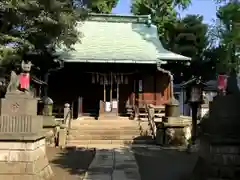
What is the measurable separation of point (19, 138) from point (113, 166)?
366cm

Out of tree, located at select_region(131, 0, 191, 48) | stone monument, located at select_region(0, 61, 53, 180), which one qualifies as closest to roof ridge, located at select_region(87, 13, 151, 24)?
tree, located at select_region(131, 0, 191, 48)

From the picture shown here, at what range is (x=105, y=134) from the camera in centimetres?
1820

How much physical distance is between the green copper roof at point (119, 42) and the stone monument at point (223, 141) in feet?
46.3

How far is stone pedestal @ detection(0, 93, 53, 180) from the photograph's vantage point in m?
8.11

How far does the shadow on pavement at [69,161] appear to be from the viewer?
31.9 feet

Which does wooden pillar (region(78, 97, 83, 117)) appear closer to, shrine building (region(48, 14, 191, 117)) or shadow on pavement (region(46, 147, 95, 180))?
shrine building (region(48, 14, 191, 117))

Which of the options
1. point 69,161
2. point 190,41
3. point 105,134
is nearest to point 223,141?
point 69,161

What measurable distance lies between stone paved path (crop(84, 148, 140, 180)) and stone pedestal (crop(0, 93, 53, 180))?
1699 mm

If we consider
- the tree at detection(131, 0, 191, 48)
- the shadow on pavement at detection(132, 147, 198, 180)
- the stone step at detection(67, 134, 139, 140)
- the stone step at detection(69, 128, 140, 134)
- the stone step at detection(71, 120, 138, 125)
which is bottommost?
the shadow on pavement at detection(132, 147, 198, 180)

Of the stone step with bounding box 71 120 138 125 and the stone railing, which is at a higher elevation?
the stone railing

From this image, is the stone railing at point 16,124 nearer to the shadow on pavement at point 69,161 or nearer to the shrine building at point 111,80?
the shadow on pavement at point 69,161

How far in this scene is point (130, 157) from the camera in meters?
12.8

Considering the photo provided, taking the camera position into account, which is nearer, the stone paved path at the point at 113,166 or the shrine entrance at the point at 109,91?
the stone paved path at the point at 113,166

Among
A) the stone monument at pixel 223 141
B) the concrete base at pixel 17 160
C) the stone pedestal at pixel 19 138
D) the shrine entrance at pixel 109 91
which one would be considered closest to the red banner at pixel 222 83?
the stone monument at pixel 223 141
